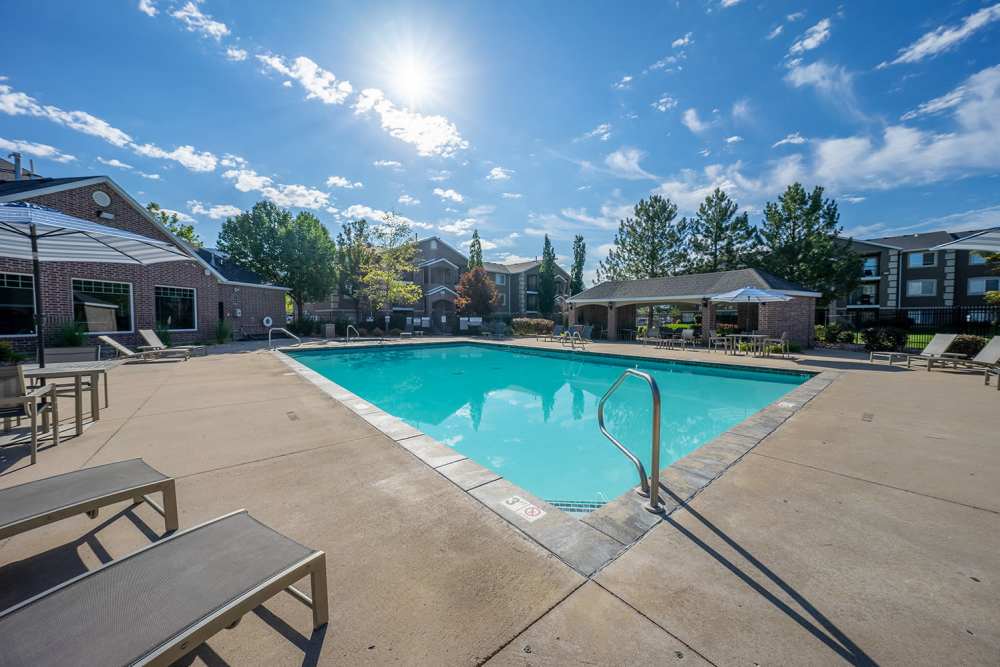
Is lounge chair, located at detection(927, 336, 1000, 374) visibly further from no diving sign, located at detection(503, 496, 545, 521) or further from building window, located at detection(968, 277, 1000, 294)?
building window, located at detection(968, 277, 1000, 294)

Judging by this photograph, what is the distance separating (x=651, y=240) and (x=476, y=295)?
16.6 metres

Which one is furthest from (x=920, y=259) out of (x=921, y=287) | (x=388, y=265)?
(x=388, y=265)

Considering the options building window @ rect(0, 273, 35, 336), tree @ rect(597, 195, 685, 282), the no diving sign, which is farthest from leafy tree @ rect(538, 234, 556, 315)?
the no diving sign

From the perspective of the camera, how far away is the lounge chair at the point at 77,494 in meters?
1.77

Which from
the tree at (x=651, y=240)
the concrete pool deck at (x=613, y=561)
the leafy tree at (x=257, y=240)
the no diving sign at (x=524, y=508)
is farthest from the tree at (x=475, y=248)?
the no diving sign at (x=524, y=508)

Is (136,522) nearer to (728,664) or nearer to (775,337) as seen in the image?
(728,664)

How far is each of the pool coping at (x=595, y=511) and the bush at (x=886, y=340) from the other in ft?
45.6

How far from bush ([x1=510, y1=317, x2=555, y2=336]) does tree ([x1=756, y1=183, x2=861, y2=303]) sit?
50.5ft

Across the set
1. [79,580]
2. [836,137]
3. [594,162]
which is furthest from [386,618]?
[836,137]

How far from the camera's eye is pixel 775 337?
615 inches

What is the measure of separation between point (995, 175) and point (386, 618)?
3586 centimetres

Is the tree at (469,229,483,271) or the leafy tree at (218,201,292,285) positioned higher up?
the tree at (469,229,483,271)

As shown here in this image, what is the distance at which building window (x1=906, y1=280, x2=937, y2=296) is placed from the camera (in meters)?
28.8

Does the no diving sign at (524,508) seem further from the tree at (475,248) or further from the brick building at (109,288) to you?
the tree at (475,248)
